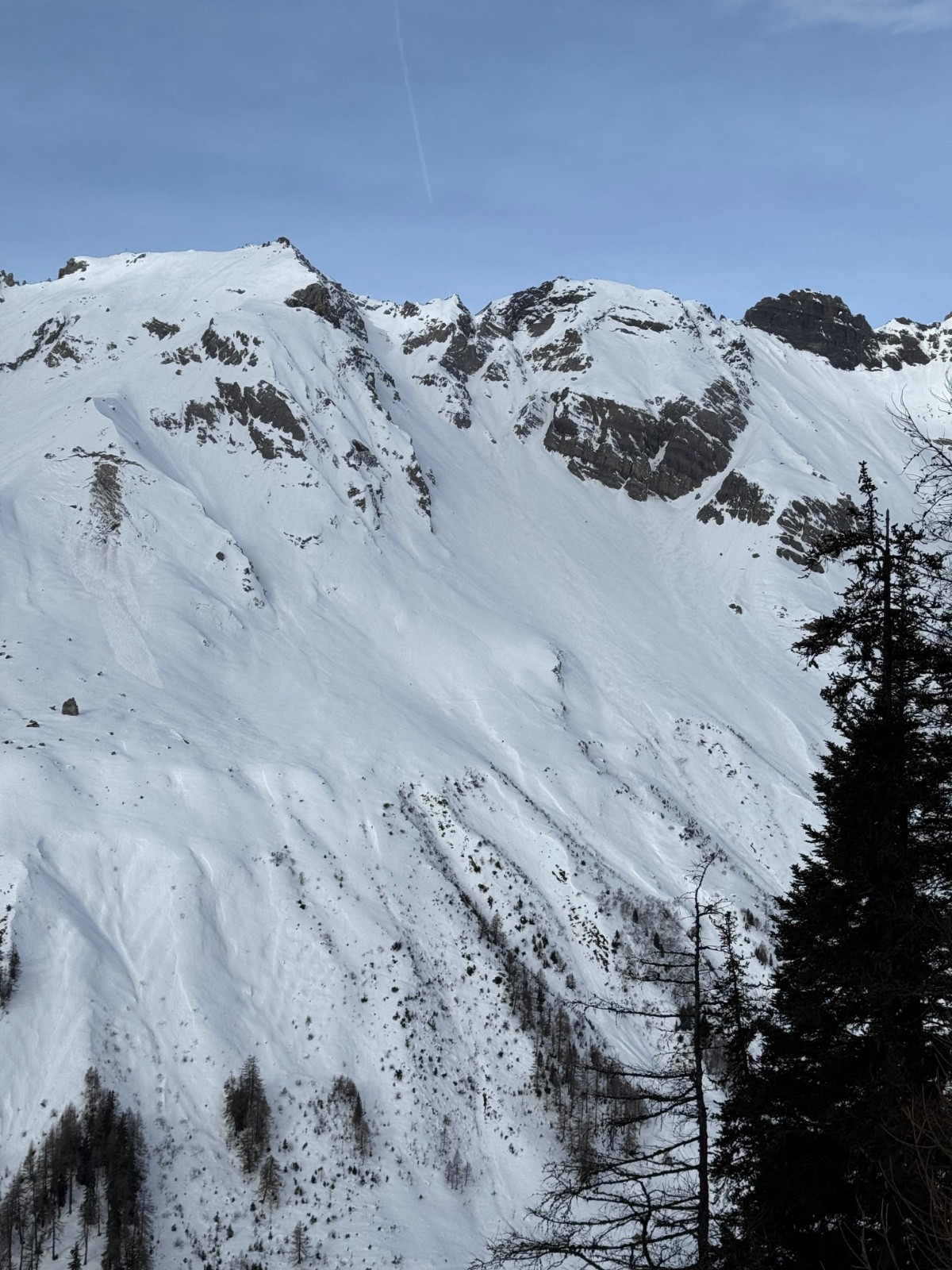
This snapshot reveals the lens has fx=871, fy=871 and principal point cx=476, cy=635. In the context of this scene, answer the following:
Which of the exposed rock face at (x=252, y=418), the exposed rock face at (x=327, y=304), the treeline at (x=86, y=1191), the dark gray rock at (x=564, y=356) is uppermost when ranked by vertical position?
the dark gray rock at (x=564, y=356)

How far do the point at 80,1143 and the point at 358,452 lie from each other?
60645 millimetres

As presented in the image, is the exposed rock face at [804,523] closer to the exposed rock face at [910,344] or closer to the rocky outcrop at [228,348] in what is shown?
the rocky outcrop at [228,348]

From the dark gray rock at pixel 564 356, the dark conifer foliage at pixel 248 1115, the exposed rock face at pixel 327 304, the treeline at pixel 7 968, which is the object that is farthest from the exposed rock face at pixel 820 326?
the treeline at pixel 7 968

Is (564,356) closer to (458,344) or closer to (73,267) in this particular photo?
(458,344)

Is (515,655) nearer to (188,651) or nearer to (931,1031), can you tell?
(188,651)

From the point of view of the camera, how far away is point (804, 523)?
95.3m

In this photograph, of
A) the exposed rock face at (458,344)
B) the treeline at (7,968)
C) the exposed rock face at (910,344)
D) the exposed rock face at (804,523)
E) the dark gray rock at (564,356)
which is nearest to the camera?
the treeline at (7,968)

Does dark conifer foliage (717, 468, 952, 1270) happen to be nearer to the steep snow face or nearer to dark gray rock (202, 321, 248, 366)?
the steep snow face

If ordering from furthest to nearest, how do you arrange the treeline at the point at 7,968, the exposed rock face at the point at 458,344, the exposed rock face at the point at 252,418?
the exposed rock face at the point at 458,344, the exposed rock face at the point at 252,418, the treeline at the point at 7,968

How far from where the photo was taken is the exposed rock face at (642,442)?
106m

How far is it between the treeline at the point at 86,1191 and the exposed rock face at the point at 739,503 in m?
86.1

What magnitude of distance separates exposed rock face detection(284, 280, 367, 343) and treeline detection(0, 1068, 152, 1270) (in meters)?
79.7

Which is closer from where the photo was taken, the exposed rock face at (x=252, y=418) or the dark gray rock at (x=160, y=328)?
the exposed rock face at (x=252, y=418)

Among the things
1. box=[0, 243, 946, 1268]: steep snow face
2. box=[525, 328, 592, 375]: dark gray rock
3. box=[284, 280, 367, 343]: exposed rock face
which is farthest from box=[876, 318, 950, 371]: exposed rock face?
box=[284, 280, 367, 343]: exposed rock face
